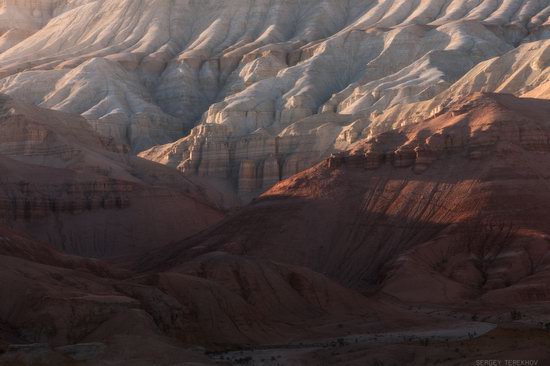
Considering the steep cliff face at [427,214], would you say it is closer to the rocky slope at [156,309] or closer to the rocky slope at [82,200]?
the rocky slope at [156,309]

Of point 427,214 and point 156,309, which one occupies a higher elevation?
point 427,214

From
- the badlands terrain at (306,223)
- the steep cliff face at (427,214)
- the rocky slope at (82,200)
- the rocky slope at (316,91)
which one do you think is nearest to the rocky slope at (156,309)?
the badlands terrain at (306,223)

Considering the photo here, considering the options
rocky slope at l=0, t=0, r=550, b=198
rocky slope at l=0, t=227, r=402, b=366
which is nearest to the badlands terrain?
rocky slope at l=0, t=227, r=402, b=366

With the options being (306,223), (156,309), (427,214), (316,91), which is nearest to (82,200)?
(306,223)

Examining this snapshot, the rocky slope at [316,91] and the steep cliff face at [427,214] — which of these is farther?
the rocky slope at [316,91]

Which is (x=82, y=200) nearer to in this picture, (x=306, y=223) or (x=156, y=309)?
(x=306, y=223)
